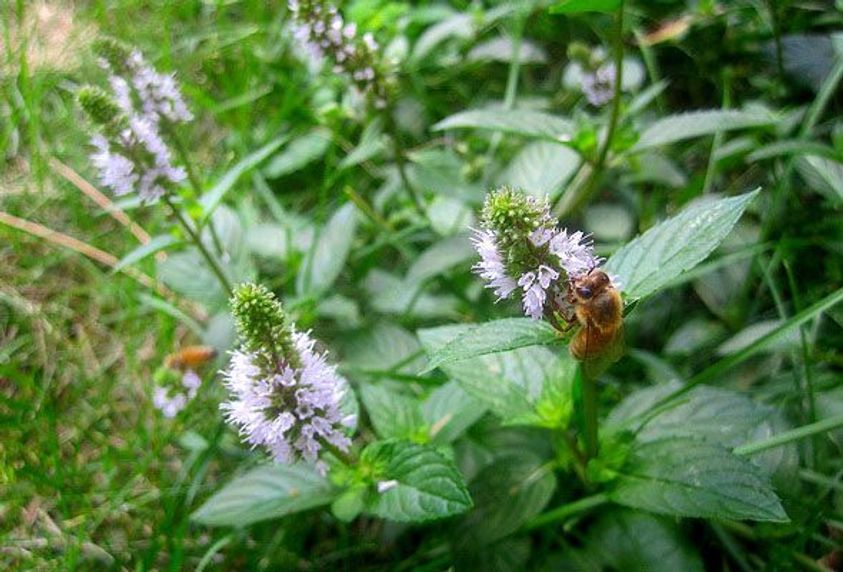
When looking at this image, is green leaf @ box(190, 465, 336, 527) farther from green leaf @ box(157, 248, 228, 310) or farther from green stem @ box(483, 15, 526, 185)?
green stem @ box(483, 15, 526, 185)

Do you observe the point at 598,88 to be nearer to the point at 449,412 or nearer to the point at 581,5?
the point at 581,5

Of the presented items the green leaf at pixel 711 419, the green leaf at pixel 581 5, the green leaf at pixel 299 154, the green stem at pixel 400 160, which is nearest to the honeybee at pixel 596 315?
the green leaf at pixel 711 419

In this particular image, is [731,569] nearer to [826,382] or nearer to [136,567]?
[826,382]

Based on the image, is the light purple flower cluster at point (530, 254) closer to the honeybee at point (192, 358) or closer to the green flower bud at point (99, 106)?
the green flower bud at point (99, 106)

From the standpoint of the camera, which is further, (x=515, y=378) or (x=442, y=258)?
(x=442, y=258)

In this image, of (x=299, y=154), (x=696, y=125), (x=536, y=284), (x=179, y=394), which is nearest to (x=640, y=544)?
(x=536, y=284)
